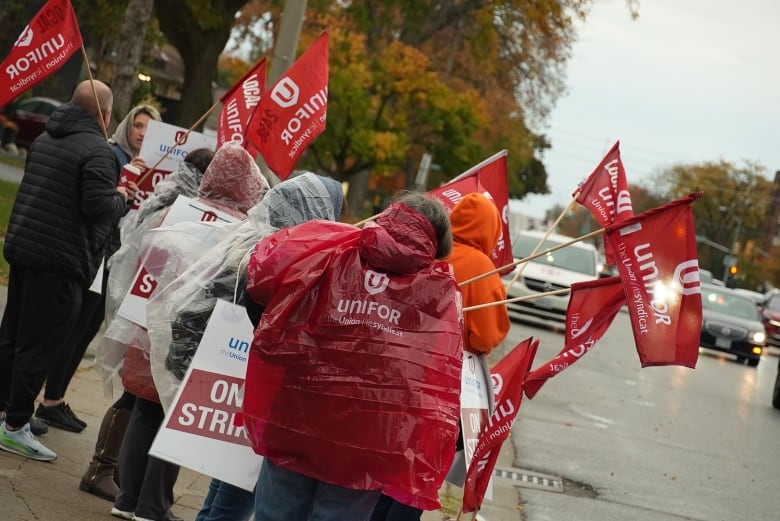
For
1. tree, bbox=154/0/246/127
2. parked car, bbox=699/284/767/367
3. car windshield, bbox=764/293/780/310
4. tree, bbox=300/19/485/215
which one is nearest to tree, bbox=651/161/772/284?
car windshield, bbox=764/293/780/310

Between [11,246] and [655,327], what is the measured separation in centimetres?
317

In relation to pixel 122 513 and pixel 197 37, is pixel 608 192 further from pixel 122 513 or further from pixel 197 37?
pixel 197 37

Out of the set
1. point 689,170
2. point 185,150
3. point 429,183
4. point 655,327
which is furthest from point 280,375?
point 689,170

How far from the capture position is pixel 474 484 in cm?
579

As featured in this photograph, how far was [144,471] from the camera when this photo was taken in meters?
5.74

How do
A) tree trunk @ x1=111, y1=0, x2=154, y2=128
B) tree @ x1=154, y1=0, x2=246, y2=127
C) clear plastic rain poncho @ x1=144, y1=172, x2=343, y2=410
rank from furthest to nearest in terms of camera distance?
1. tree @ x1=154, y1=0, x2=246, y2=127
2. tree trunk @ x1=111, y1=0, x2=154, y2=128
3. clear plastic rain poncho @ x1=144, y1=172, x2=343, y2=410

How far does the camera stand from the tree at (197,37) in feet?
64.8

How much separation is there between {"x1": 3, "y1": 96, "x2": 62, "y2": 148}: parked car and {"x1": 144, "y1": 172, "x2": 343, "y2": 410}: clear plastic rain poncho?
32688 mm

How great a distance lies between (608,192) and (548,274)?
17.6m

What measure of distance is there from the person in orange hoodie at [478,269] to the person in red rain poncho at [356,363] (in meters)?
1.61

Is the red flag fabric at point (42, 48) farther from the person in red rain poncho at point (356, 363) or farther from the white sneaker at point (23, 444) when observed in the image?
the person in red rain poncho at point (356, 363)

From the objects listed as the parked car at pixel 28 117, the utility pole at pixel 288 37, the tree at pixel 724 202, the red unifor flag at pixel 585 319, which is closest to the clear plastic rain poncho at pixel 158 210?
the red unifor flag at pixel 585 319

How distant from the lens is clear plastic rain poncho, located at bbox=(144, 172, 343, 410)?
495 centimetres

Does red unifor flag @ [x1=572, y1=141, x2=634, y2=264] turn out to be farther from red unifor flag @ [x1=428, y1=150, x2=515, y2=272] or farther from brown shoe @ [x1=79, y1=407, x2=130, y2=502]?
brown shoe @ [x1=79, y1=407, x2=130, y2=502]
